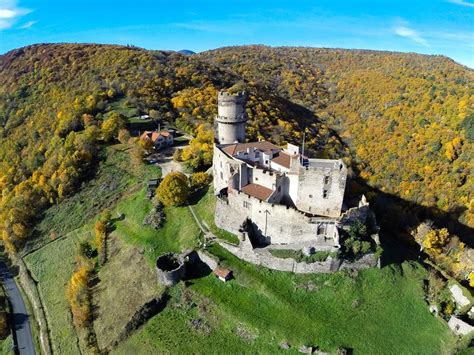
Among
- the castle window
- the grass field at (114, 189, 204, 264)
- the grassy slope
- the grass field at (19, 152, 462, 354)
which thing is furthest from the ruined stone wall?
the castle window

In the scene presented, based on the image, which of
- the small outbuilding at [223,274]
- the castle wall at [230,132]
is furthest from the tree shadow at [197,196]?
the small outbuilding at [223,274]

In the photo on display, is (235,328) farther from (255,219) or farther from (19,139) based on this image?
(19,139)

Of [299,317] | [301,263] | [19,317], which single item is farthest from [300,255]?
[19,317]

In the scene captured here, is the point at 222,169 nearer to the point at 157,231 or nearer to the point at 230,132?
the point at 230,132

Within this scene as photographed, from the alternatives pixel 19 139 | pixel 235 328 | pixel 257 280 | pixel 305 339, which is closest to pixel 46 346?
pixel 235 328

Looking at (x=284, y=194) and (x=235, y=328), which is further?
(x=284, y=194)
